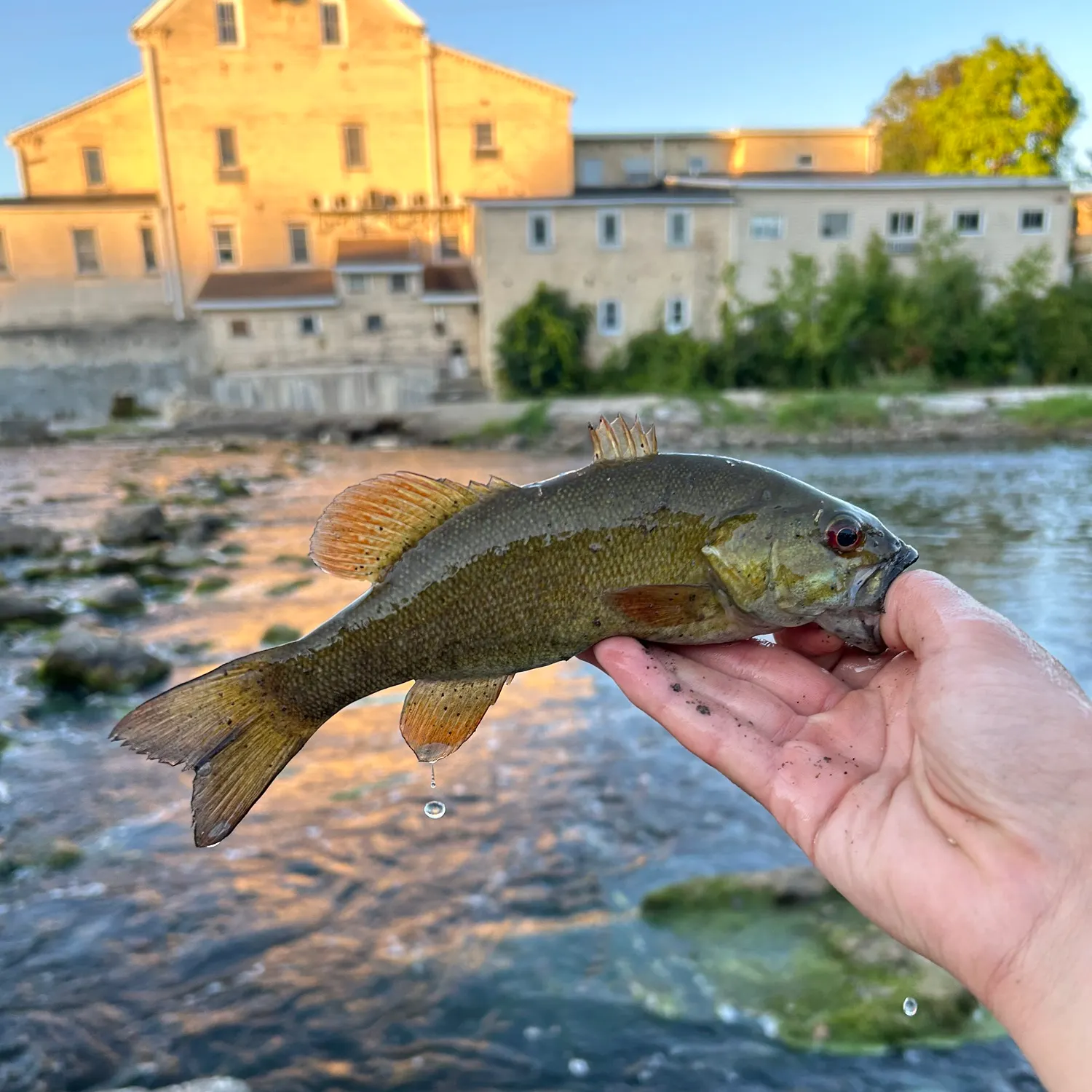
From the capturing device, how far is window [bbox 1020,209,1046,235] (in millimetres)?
35875

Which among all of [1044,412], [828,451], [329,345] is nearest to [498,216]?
[329,345]

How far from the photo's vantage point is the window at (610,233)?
34.6 metres

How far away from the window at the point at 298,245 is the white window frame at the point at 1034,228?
30403 mm

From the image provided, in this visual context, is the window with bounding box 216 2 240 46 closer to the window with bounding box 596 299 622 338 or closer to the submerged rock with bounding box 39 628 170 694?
the window with bounding box 596 299 622 338

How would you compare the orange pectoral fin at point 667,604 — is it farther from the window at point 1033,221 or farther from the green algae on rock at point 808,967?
the window at point 1033,221

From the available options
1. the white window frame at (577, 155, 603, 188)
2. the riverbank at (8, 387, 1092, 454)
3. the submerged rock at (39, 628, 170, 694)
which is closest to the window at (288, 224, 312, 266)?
the riverbank at (8, 387, 1092, 454)

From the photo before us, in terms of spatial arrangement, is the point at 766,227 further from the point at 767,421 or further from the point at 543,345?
the point at 543,345

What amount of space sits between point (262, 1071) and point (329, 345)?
34.7 m

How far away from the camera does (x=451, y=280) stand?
37406 mm

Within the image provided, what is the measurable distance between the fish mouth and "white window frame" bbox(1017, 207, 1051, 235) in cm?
3968

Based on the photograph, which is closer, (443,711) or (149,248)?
(443,711)

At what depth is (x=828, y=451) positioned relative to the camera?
89.6ft

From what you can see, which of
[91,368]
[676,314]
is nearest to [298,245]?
[91,368]

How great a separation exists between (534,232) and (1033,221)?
2040 centimetres
